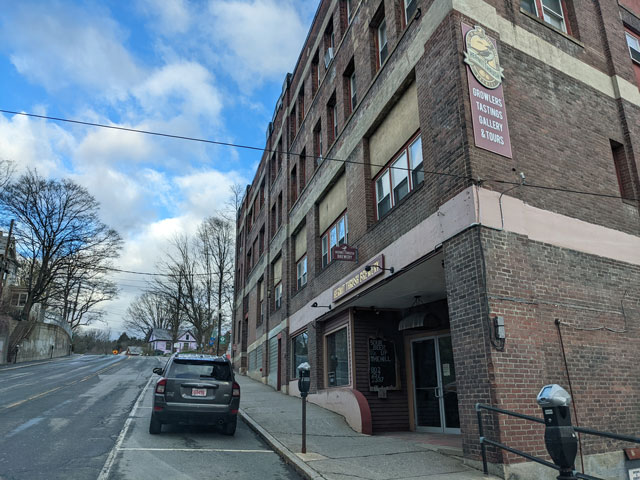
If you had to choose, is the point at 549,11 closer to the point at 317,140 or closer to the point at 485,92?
the point at 485,92

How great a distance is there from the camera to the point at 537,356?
759cm

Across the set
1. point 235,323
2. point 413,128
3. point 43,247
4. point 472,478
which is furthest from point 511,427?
point 43,247

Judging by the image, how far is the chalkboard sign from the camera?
12578 millimetres

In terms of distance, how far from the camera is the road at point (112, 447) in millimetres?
6934

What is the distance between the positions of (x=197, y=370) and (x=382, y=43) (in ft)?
31.9

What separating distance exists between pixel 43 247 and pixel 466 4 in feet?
137

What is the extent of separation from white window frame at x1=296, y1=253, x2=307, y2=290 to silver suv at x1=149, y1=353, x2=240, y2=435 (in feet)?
26.7

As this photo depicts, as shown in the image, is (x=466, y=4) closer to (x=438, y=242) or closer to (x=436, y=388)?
(x=438, y=242)

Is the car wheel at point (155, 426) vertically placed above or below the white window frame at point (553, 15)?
below

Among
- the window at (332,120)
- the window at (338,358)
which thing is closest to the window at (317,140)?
the window at (332,120)

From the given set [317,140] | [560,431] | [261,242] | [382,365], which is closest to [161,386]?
[382,365]

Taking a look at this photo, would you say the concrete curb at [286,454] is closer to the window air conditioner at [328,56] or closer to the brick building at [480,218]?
the brick building at [480,218]

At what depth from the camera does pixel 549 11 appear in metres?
11.6

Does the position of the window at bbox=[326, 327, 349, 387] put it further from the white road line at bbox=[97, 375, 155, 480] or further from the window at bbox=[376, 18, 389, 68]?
the window at bbox=[376, 18, 389, 68]
